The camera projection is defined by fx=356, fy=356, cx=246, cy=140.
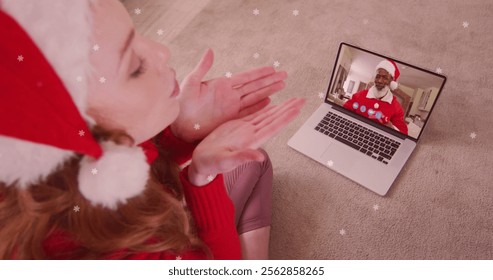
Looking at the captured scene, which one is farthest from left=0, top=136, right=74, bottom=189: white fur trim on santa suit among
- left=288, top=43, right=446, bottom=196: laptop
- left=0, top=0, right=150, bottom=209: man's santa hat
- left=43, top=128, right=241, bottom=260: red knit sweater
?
left=288, top=43, right=446, bottom=196: laptop

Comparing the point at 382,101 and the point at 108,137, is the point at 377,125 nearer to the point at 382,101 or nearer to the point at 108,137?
the point at 382,101

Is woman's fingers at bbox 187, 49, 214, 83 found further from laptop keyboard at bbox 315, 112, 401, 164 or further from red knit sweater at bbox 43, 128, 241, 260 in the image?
laptop keyboard at bbox 315, 112, 401, 164

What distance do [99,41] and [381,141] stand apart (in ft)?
2.81

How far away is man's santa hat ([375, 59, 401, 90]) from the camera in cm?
93

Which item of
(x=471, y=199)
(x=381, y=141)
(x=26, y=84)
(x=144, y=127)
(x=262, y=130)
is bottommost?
(x=471, y=199)

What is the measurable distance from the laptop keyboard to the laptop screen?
0.13 feet

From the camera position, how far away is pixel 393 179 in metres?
0.99

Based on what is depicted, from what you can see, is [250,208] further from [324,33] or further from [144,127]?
[324,33]

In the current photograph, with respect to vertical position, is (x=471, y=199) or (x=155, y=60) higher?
(x=155, y=60)

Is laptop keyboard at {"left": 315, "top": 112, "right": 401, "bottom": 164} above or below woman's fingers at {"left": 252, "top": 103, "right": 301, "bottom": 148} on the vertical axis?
below

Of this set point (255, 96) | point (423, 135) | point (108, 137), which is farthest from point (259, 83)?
point (423, 135)

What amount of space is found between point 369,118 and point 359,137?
6 cm

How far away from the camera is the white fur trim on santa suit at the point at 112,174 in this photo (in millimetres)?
431
